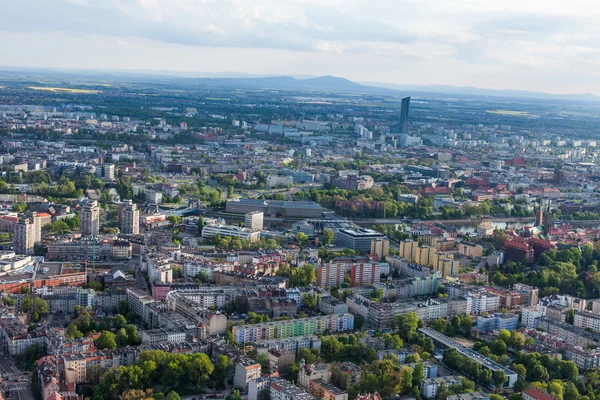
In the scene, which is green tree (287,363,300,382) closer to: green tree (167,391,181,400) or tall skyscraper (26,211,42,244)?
green tree (167,391,181,400)

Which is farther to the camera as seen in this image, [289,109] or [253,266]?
[289,109]

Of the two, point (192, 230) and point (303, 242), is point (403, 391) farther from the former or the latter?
point (192, 230)

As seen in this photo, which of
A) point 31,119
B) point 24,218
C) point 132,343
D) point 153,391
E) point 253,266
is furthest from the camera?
point 31,119

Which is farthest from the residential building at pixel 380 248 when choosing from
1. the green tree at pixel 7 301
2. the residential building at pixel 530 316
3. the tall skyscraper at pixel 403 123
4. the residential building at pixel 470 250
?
the tall skyscraper at pixel 403 123

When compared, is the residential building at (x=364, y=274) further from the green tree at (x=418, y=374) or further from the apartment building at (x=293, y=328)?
the green tree at (x=418, y=374)

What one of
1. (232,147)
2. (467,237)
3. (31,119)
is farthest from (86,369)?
(31,119)

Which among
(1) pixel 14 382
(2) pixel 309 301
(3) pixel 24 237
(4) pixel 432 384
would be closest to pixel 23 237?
(3) pixel 24 237

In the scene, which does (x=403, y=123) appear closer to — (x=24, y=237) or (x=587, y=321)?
(x=24, y=237)

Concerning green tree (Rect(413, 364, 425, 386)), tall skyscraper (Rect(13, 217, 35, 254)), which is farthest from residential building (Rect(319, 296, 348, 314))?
tall skyscraper (Rect(13, 217, 35, 254))
